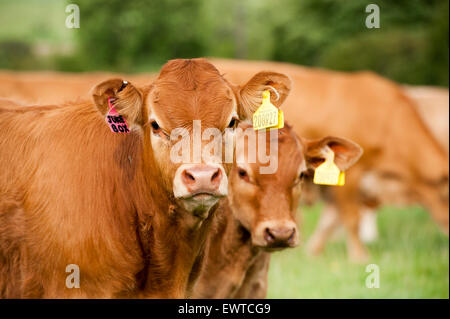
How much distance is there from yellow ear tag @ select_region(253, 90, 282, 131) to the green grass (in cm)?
280

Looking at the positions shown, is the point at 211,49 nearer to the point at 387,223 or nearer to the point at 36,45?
the point at 36,45

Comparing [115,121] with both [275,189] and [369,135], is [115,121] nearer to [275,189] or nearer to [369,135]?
[275,189]

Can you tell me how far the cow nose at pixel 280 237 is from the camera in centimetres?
445

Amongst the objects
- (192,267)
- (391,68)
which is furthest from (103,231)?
(391,68)

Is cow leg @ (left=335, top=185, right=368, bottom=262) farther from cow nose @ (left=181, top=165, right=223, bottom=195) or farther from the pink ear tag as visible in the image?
cow nose @ (left=181, top=165, right=223, bottom=195)

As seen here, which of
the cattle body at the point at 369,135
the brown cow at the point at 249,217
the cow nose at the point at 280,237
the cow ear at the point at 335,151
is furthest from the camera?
the cattle body at the point at 369,135

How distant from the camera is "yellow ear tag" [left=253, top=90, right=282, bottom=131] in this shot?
411 cm

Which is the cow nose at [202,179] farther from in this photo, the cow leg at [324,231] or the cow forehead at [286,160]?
the cow leg at [324,231]

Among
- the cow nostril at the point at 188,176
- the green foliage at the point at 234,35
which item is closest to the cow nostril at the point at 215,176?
the cow nostril at the point at 188,176

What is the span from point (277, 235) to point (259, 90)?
39.3 inches

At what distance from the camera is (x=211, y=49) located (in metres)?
32.1

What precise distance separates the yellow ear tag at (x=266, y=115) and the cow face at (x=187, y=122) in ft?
0.67

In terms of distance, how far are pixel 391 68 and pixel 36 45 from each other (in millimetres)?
20377

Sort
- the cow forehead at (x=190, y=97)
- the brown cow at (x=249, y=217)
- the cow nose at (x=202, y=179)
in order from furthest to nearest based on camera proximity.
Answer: the brown cow at (x=249, y=217), the cow forehead at (x=190, y=97), the cow nose at (x=202, y=179)
